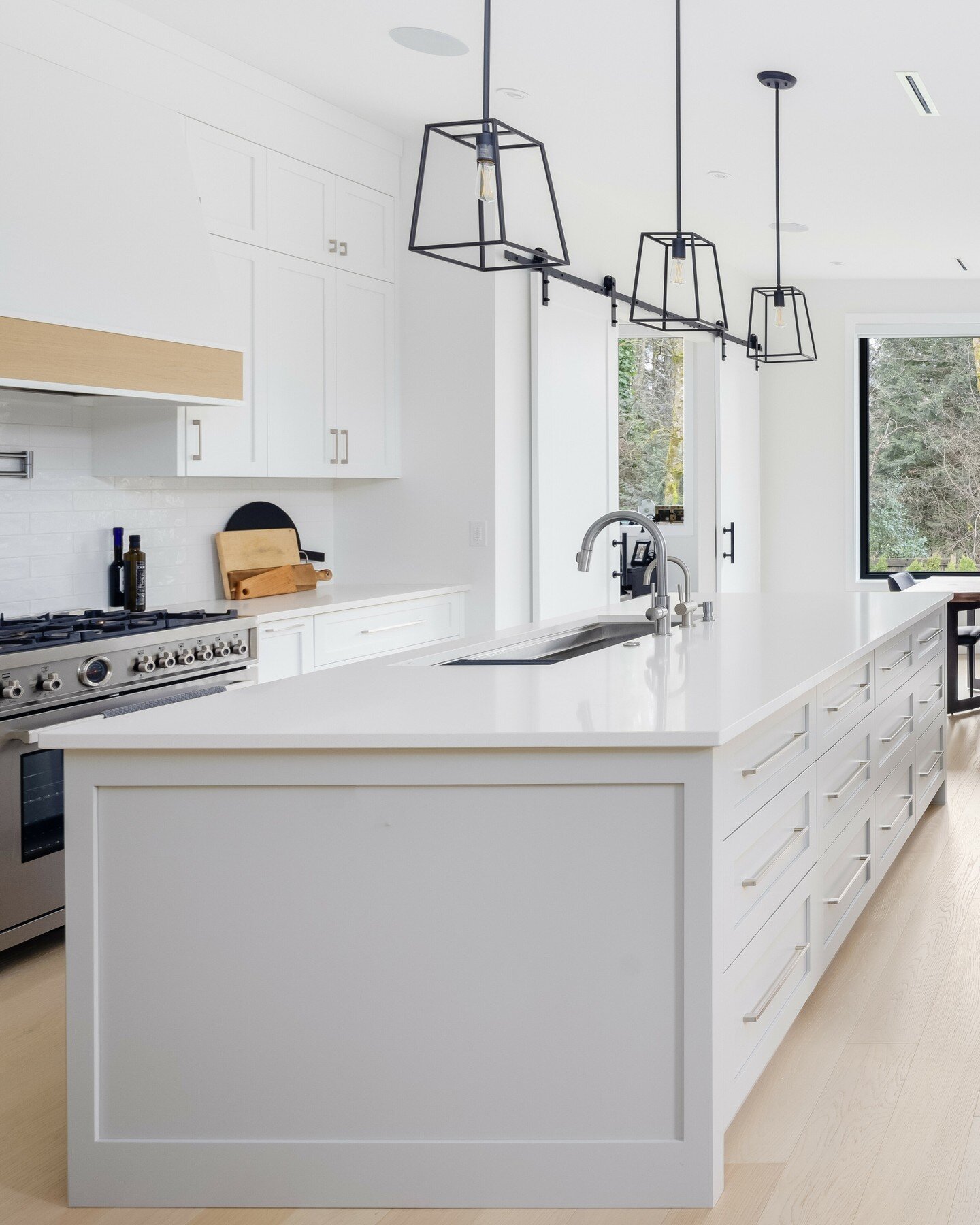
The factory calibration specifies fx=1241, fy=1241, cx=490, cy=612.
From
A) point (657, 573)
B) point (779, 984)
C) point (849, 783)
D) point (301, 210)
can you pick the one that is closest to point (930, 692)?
point (849, 783)

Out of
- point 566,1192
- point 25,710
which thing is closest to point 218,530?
point 25,710

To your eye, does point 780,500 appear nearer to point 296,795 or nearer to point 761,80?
point 761,80

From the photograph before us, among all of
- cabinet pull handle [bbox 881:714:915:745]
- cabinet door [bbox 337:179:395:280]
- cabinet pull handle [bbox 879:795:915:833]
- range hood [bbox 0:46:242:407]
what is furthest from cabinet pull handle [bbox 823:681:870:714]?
cabinet door [bbox 337:179:395:280]

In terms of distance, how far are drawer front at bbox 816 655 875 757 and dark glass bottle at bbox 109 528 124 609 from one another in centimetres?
251

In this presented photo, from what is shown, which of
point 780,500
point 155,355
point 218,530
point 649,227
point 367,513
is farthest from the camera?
point 780,500

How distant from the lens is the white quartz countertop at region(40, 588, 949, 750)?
6.67 feet

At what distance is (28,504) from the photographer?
406 centimetres

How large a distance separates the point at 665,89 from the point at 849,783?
270 centimetres

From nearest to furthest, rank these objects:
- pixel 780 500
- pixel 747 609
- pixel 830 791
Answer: pixel 830 791, pixel 747 609, pixel 780 500

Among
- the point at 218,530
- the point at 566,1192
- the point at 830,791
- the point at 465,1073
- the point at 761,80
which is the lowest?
the point at 566,1192

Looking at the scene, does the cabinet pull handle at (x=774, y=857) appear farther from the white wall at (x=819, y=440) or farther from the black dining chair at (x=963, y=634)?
the white wall at (x=819, y=440)

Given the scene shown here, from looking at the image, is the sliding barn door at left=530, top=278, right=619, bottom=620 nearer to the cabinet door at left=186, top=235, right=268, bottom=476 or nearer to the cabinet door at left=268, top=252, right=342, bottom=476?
the cabinet door at left=268, top=252, right=342, bottom=476

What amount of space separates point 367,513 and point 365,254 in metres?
1.14

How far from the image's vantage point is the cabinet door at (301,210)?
466 centimetres
